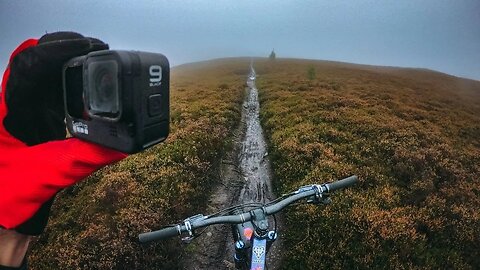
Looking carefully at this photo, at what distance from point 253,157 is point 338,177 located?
2217mm

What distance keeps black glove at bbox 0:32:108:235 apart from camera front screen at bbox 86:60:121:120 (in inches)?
19.3

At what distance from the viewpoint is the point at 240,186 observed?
7.42 m

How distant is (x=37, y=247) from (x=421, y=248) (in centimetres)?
592

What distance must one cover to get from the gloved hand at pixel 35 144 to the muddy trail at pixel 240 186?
12.0 ft

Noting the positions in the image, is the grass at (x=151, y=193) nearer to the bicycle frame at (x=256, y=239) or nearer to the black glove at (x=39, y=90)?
the black glove at (x=39, y=90)

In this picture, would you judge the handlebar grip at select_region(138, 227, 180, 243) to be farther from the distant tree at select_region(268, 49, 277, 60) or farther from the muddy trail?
the distant tree at select_region(268, 49, 277, 60)

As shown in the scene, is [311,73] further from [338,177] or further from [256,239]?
[256,239]

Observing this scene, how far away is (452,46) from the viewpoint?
4.51 m

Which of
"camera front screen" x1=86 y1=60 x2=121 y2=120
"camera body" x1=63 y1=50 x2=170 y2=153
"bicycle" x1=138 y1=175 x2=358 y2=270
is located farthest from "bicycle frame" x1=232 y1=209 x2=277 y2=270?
"camera front screen" x1=86 y1=60 x2=121 y2=120

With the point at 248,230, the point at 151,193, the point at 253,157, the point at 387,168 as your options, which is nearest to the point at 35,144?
the point at 248,230

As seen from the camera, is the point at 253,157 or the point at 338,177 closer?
the point at 338,177

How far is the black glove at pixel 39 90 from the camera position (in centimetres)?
236

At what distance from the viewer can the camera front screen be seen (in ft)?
6.23

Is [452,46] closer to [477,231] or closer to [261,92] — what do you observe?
[477,231]
